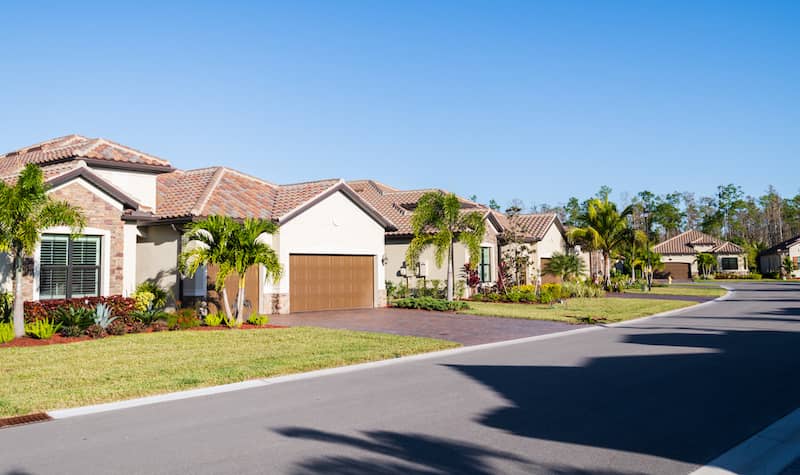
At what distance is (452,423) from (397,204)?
92.8 ft

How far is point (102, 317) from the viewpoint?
15289 mm

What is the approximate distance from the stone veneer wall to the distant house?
67.1 meters

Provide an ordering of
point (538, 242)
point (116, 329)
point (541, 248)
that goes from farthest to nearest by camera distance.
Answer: point (541, 248) < point (538, 242) < point (116, 329)

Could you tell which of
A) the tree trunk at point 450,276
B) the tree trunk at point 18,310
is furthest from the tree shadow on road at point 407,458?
the tree trunk at point 450,276

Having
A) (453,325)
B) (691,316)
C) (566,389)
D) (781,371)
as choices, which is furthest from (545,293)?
(566,389)

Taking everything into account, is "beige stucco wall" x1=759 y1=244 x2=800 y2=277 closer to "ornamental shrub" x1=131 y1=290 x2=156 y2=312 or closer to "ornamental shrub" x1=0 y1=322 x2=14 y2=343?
"ornamental shrub" x1=131 y1=290 x2=156 y2=312

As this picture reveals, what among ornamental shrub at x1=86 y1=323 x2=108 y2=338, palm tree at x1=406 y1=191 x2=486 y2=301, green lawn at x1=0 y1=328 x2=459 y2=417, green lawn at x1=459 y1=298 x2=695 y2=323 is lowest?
green lawn at x1=0 y1=328 x2=459 y2=417

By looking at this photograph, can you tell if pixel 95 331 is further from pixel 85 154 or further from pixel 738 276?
pixel 738 276

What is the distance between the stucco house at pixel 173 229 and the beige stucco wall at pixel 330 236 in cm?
4

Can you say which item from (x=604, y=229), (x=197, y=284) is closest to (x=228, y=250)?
(x=197, y=284)

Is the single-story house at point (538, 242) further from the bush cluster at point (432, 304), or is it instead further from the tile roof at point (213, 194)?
the tile roof at point (213, 194)

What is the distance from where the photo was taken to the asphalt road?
5.80 meters

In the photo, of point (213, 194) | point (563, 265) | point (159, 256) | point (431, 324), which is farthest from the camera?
point (563, 265)

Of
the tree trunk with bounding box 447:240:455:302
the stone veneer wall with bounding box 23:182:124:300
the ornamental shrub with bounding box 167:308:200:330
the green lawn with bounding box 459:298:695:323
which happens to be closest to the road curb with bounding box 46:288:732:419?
the green lawn with bounding box 459:298:695:323
